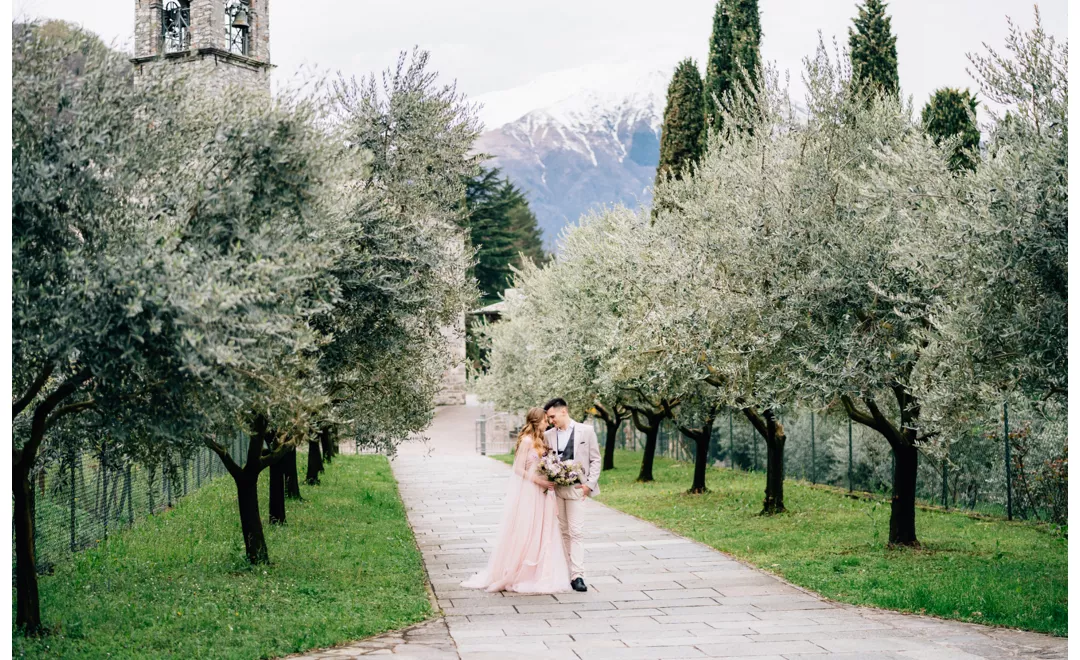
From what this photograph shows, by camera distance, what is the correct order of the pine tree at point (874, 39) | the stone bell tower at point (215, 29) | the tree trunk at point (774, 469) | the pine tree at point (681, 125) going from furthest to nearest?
the pine tree at point (681, 125) → the pine tree at point (874, 39) → the stone bell tower at point (215, 29) → the tree trunk at point (774, 469)

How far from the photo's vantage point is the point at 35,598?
27.2 feet

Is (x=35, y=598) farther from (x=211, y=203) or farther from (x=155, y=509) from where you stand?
(x=155, y=509)

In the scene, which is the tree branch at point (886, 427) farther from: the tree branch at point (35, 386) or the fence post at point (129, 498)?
the fence post at point (129, 498)

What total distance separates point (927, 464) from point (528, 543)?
1456 centimetres

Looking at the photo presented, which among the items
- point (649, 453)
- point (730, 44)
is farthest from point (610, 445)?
point (730, 44)

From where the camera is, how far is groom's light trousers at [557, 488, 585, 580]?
11.0 m

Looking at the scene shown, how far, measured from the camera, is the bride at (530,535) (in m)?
10.9

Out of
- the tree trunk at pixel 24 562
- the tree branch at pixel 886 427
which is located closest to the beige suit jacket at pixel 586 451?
the tree branch at pixel 886 427

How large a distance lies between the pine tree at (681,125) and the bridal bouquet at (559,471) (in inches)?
814

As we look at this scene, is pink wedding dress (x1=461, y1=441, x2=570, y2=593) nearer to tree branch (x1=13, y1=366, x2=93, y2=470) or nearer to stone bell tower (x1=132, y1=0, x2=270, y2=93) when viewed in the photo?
tree branch (x1=13, y1=366, x2=93, y2=470)

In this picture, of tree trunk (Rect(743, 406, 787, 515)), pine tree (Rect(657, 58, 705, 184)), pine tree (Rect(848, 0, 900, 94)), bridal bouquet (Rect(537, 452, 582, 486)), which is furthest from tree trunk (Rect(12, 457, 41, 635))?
pine tree (Rect(657, 58, 705, 184))

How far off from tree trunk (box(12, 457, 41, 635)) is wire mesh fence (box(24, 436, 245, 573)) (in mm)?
976

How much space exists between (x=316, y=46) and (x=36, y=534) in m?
5.95

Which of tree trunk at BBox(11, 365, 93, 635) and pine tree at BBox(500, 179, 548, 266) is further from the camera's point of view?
pine tree at BBox(500, 179, 548, 266)
